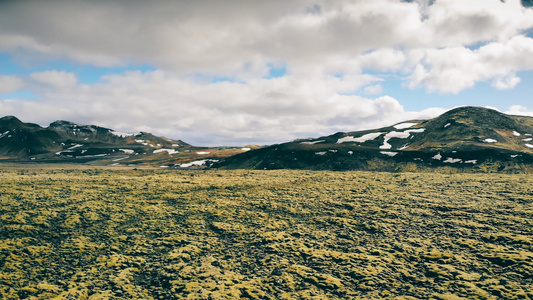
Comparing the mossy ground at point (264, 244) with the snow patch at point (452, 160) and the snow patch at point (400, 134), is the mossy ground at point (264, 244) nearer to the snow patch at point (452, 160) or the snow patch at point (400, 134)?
the snow patch at point (452, 160)

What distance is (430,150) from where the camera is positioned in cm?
9050

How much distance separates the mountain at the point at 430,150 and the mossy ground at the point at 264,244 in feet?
154

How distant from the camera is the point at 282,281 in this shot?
16.1m

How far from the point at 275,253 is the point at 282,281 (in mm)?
3512

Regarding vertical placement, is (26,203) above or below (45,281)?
above

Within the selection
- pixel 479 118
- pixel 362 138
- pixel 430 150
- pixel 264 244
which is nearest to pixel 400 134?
pixel 362 138

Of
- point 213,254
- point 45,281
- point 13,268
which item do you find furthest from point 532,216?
point 13,268

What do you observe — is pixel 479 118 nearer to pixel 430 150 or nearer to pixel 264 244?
pixel 430 150

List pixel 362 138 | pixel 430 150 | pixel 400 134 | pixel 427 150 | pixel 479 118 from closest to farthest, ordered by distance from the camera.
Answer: pixel 430 150, pixel 427 150, pixel 479 118, pixel 400 134, pixel 362 138

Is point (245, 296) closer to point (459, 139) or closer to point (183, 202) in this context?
point (183, 202)

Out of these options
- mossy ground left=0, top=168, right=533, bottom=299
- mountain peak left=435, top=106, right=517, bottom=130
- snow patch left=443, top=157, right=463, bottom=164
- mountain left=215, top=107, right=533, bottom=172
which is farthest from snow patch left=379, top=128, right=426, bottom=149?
mossy ground left=0, top=168, right=533, bottom=299

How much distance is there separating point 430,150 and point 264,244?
88094 mm

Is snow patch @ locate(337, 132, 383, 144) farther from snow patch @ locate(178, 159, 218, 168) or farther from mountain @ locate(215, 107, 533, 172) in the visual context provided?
snow patch @ locate(178, 159, 218, 168)

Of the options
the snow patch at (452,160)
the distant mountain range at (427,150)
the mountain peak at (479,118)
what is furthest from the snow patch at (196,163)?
the mountain peak at (479,118)
